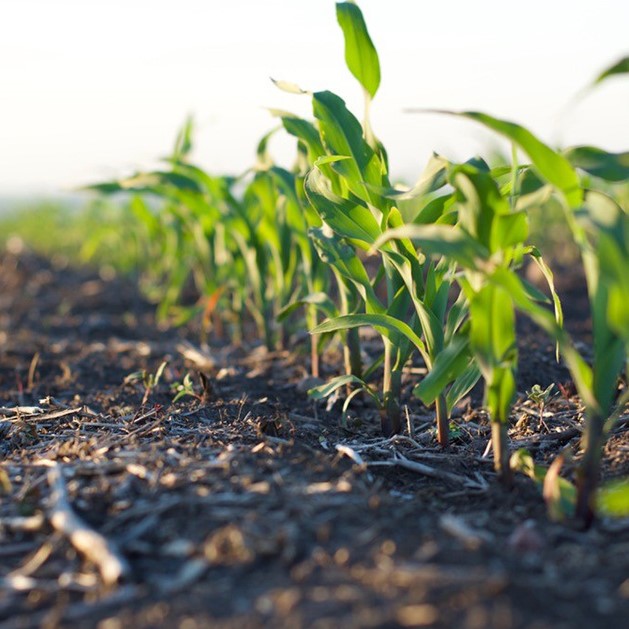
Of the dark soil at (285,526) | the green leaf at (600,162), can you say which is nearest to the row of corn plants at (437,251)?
the green leaf at (600,162)

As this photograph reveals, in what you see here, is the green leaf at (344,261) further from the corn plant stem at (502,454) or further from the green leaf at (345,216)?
the corn plant stem at (502,454)

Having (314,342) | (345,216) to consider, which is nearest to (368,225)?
(345,216)

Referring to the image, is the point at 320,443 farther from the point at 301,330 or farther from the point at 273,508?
the point at 301,330

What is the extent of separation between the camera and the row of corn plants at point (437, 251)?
1635 millimetres

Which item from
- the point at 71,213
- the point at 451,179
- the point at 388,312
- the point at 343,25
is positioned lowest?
the point at 71,213

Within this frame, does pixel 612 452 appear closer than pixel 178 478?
No

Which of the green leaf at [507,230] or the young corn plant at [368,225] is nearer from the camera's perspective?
the green leaf at [507,230]

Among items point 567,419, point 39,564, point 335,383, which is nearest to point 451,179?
point 335,383

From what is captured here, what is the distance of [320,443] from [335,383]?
7.0 inches

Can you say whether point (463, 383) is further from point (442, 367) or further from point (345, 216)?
point (345, 216)

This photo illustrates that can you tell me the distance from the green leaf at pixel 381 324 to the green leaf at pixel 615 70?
2.88 ft

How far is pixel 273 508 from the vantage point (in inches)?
68.0

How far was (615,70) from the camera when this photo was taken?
4.83 ft

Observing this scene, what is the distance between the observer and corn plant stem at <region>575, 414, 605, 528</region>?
168 cm
